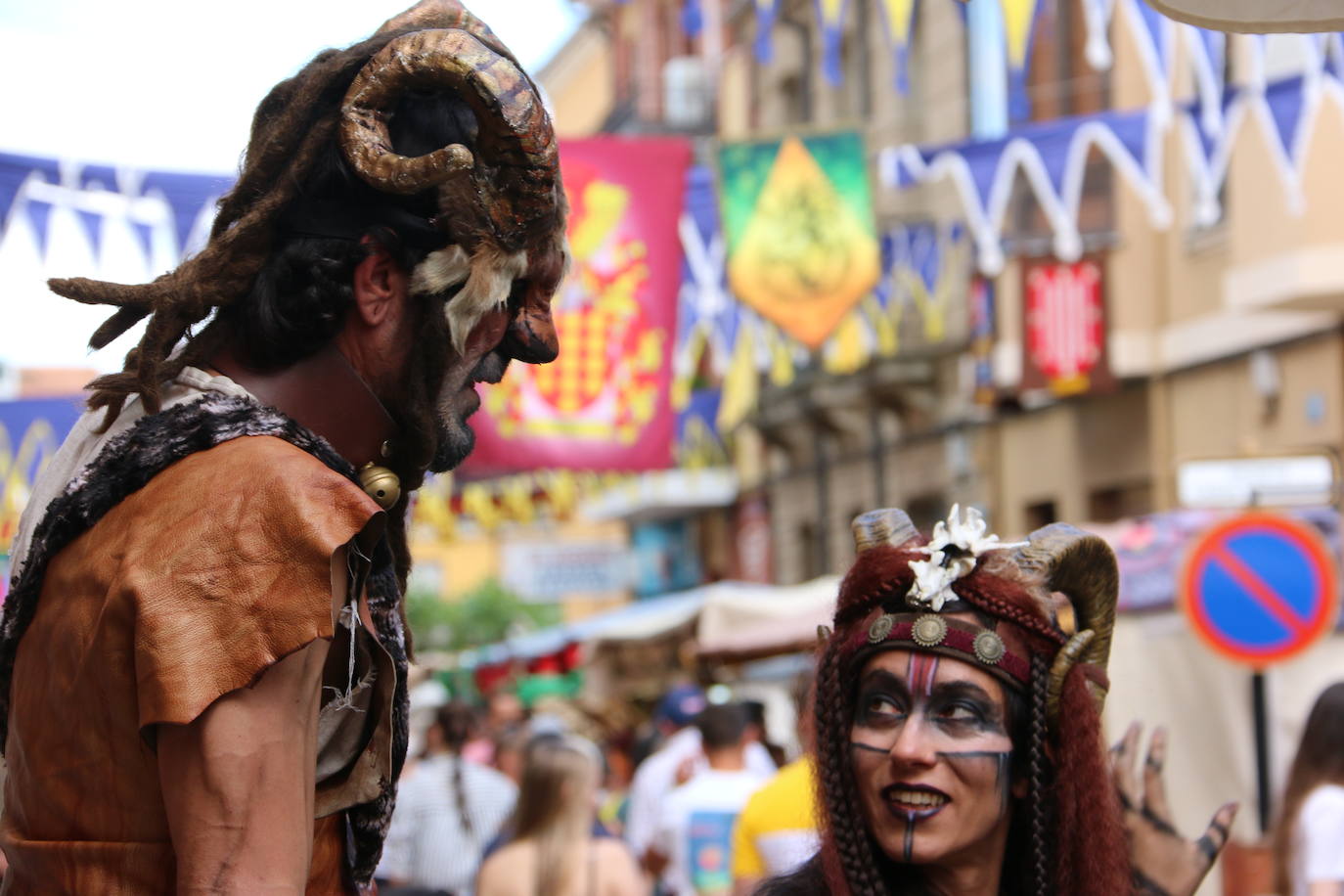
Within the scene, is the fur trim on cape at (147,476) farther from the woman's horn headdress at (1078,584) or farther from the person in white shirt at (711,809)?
the person in white shirt at (711,809)

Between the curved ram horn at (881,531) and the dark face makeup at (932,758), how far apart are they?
0.68ft

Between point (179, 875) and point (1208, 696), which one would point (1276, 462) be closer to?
point (1208, 696)

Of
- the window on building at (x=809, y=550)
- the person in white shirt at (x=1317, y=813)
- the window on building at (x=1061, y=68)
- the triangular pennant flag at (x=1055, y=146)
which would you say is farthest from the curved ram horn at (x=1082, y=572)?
the window on building at (x=809, y=550)

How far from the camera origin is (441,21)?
2.35 metres

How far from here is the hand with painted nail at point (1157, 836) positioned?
332cm

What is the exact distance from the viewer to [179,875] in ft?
6.37

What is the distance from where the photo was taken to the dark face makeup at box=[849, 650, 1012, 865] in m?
2.95

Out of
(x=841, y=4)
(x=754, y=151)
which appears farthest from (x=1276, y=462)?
(x=754, y=151)

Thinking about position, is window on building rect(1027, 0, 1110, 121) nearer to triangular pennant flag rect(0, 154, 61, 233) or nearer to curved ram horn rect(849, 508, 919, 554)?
triangular pennant flag rect(0, 154, 61, 233)

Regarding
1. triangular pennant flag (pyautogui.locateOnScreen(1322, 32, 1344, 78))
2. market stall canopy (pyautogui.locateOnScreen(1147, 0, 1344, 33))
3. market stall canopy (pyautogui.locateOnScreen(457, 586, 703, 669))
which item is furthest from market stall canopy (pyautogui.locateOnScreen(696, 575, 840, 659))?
market stall canopy (pyautogui.locateOnScreen(1147, 0, 1344, 33))

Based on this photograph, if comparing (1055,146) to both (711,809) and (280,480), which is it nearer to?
(711,809)

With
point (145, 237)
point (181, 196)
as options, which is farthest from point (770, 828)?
point (181, 196)

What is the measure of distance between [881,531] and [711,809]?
5.06m

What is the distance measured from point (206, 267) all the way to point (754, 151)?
10.3 metres
